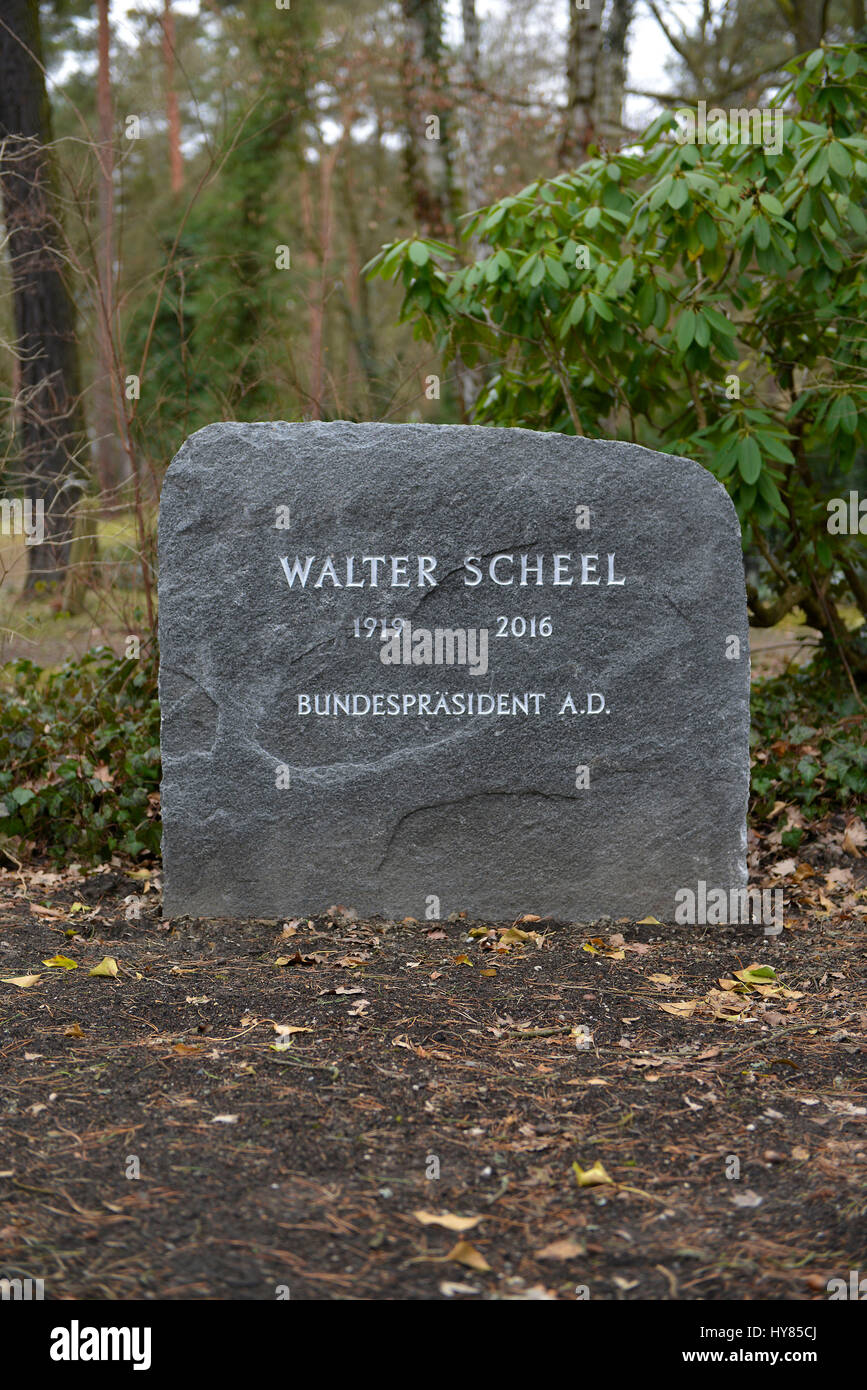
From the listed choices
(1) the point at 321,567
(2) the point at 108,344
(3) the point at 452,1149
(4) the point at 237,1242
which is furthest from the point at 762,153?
(4) the point at 237,1242

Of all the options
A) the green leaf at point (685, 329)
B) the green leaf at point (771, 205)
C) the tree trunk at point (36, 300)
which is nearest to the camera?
the green leaf at point (771, 205)

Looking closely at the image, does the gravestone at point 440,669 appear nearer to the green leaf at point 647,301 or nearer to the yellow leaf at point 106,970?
the yellow leaf at point 106,970

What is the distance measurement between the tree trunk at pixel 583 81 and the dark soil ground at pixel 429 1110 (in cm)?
647

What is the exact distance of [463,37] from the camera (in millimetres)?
9555

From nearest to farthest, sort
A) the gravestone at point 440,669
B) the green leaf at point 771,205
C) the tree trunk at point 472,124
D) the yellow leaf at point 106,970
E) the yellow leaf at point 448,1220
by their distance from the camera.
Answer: the yellow leaf at point 448,1220 < the yellow leaf at point 106,970 < the gravestone at point 440,669 < the green leaf at point 771,205 < the tree trunk at point 472,124

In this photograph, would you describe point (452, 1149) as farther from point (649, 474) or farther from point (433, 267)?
point (433, 267)

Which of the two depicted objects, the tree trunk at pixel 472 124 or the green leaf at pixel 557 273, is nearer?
the green leaf at pixel 557 273

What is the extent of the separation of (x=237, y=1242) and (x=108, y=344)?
177 inches

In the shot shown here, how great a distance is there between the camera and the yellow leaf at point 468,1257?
2.22 metres

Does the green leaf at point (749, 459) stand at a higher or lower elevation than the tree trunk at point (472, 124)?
lower

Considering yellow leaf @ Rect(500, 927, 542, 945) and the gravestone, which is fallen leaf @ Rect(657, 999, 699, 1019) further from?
the gravestone

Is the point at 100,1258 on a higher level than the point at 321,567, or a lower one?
lower

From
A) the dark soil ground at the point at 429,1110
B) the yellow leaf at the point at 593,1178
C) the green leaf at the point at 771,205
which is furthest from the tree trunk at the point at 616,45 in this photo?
the yellow leaf at the point at 593,1178
